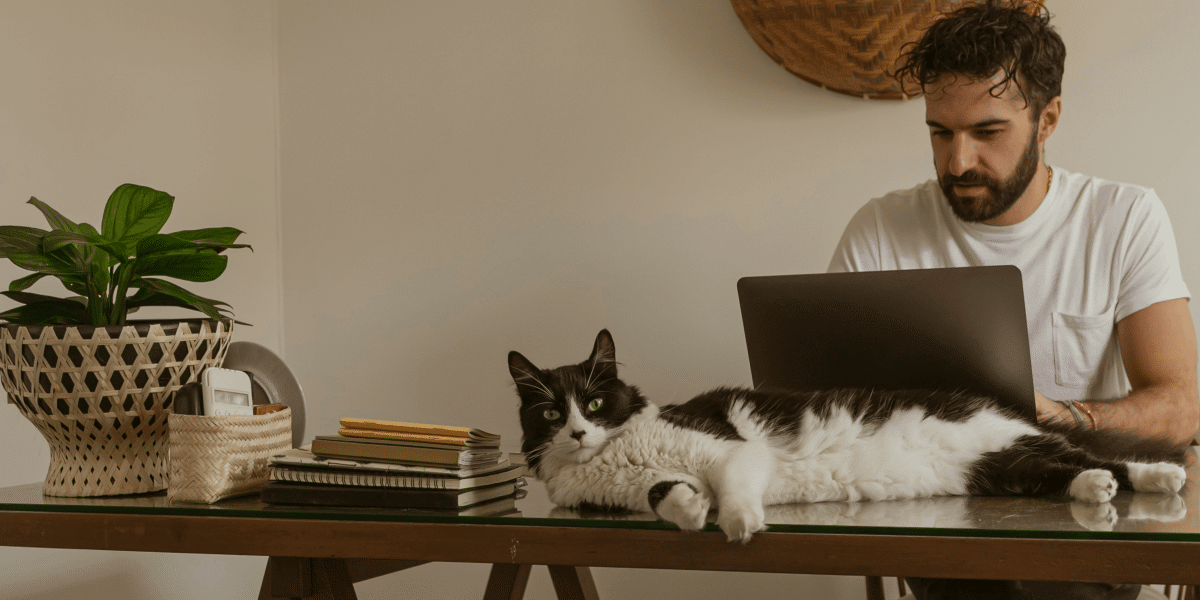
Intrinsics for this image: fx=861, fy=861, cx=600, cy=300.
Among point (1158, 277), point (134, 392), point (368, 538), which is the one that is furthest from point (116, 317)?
point (1158, 277)

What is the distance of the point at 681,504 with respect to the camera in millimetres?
869

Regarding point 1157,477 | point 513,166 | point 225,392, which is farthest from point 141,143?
point 1157,477

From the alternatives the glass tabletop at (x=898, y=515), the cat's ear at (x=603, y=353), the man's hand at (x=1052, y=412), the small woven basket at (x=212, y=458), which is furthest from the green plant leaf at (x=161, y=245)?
the man's hand at (x=1052, y=412)

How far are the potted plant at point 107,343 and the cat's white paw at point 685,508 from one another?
76cm

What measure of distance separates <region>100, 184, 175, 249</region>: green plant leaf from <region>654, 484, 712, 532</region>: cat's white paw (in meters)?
0.85

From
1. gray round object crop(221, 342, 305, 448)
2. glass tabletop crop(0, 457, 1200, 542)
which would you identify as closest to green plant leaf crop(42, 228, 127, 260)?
glass tabletop crop(0, 457, 1200, 542)

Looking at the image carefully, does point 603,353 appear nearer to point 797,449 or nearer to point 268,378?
point 797,449

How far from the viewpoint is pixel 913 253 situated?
1922mm

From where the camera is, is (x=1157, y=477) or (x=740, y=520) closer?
(x=740, y=520)

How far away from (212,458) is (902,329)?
924 mm

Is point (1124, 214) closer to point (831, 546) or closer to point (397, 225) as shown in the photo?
point (831, 546)

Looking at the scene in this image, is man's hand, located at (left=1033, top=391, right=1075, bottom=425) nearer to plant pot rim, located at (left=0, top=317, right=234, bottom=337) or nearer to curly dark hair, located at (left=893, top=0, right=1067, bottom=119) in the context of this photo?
curly dark hair, located at (left=893, top=0, right=1067, bottom=119)

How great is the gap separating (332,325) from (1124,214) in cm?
208

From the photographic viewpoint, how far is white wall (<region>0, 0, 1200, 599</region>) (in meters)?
2.04
